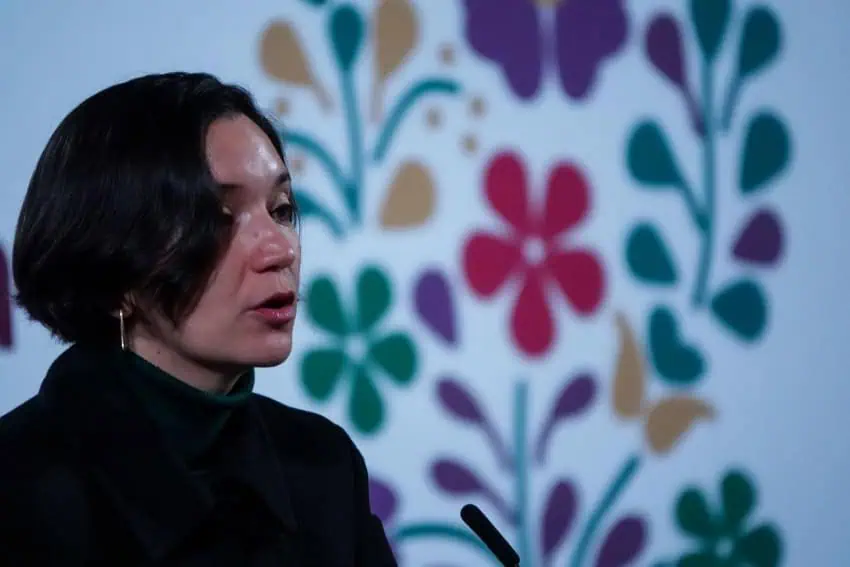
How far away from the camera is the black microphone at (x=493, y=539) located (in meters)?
0.83

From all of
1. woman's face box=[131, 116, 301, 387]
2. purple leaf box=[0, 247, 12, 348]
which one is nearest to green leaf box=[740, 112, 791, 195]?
woman's face box=[131, 116, 301, 387]

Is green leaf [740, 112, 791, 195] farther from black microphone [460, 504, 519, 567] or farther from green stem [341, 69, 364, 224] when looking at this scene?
black microphone [460, 504, 519, 567]

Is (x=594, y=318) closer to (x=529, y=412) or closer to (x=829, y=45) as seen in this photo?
(x=529, y=412)

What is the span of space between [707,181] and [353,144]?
532mm

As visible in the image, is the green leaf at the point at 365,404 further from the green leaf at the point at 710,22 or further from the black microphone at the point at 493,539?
the green leaf at the point at 710,22

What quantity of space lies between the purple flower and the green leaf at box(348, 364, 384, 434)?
0.45 m

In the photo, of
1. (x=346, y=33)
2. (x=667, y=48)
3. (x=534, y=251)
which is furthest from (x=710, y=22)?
(x=346, y=33)

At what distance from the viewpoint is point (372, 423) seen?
4.77 feet

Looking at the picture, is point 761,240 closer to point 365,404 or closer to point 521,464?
point 521,464

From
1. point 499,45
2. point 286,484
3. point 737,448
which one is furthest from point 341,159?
point 737,448

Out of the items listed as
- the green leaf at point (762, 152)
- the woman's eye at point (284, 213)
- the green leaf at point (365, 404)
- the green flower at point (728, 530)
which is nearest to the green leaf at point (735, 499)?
the green flower at point (728, 530)

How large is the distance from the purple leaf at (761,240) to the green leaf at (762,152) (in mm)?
46

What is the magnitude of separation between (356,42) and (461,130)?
0.60 ft

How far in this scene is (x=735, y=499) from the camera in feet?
5.30
